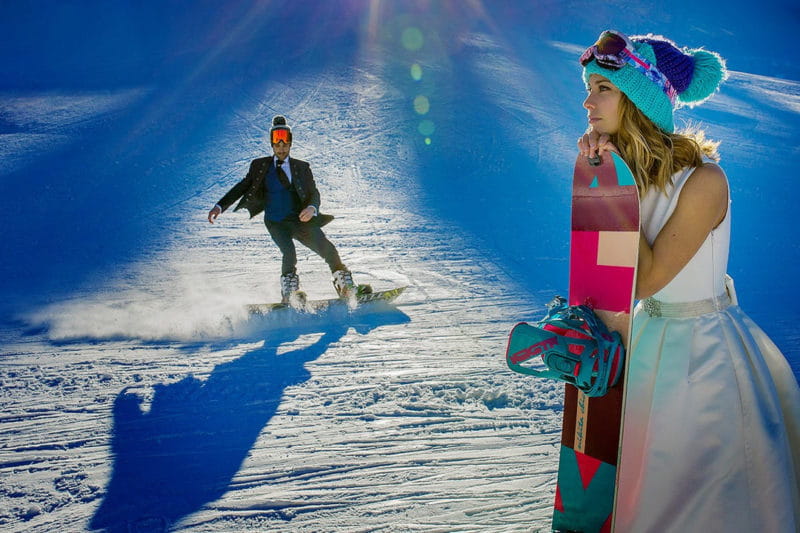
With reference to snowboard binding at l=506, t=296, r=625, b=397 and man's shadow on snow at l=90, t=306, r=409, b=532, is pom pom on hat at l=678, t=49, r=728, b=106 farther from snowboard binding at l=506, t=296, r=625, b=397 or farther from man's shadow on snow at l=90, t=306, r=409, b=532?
man's shadow on snow at l=90, t=306, r=409, b=532

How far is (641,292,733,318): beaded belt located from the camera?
1898 millimetres

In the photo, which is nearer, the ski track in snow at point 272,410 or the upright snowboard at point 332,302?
the ski track in snow at point 272,410

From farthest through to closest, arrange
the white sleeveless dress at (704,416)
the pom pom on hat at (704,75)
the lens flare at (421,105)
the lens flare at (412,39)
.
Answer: the lens flare at (412,39) < the lens flare at (421,105) < the pom pom on hat at (704,75) < the white sleeveless dress at (704,416)

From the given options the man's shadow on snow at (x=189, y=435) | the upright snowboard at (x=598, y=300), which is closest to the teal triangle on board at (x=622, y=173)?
the upright snowboard at (x=598, y=300)

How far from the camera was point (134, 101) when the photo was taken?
14609 mm

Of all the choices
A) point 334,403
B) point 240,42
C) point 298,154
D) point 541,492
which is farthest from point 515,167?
point 240,42

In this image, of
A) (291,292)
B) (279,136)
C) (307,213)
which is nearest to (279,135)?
(279,136)

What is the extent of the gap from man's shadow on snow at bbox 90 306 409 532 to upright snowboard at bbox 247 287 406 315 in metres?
0.76

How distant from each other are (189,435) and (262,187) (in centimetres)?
284

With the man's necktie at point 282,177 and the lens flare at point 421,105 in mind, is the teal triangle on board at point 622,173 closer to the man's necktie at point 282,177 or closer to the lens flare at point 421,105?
the man's necktie at point 282,177

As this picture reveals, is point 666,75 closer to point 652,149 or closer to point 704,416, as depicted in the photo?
point 652,149

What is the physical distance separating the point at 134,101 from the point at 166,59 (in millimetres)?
4217

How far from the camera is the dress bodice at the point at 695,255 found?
73.0 inches

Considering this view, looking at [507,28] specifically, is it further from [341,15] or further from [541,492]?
[541,492]
